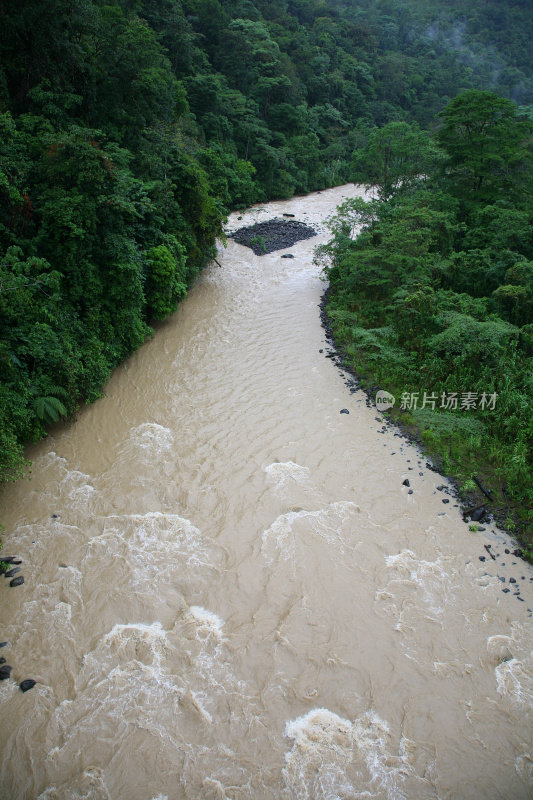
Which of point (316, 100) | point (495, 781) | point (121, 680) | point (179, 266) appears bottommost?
point (495, 781)

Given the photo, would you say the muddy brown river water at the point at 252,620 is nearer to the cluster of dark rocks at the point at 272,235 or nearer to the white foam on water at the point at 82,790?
the white foam on water at the point at 82,790

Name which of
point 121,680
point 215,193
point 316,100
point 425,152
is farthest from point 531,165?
point 316,100

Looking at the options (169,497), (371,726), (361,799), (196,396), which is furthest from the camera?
(196,396)

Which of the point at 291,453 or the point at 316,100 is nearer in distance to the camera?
the point at 291,453

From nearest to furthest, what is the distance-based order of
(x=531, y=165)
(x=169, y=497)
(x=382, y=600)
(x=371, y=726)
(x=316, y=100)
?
(x=371, y=726)
(x=382, y=600)
(x=169, y=497)
(x=531, y=165)
(x=316, y=100)

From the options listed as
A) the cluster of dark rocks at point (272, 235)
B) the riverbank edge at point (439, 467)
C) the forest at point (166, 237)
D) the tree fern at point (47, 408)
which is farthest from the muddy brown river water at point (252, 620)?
the cluster of dark rocks at point (272, 235)

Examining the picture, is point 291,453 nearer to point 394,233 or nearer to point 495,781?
point 495,781

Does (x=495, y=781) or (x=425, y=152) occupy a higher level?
(x=425, y=152)
